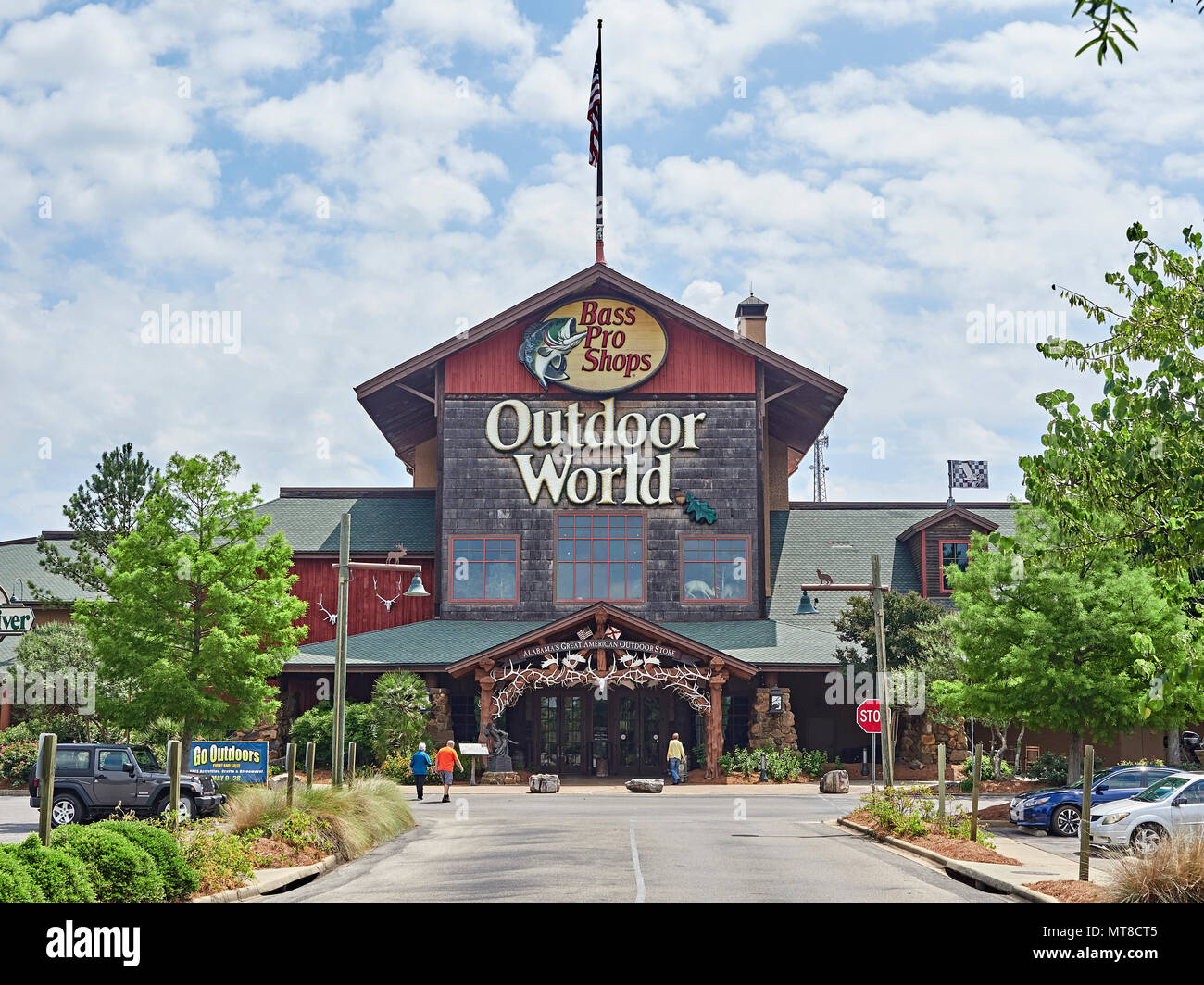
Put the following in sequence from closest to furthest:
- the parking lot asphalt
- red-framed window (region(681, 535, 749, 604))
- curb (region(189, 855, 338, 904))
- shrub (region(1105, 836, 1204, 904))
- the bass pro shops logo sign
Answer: shrub (region(1105, 836, 1204, 904)) → curb (region(189, 855, 338, 904)) → the parking lot asphalt → red-framed window (region(681, 535, 749, 604)) → the bass pro shops logo sign

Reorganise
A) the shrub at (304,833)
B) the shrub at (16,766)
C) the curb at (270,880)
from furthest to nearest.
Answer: the shrub at (16,766) < the shrub at (304,833) < the curb at (270,880)

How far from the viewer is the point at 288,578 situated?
34.9 meters

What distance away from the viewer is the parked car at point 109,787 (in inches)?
1019

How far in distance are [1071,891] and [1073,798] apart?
417 inches

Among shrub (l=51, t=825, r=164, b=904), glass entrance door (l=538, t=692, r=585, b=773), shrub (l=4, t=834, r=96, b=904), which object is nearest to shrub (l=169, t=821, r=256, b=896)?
shrub (l=51, t=825, r=164, b=904)

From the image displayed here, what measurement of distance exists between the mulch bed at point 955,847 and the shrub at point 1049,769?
46.9 feet

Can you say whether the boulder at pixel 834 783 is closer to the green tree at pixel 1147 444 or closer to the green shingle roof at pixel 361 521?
the green shingle roof at pixel 361 521

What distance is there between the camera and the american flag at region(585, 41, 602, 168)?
4850 cm

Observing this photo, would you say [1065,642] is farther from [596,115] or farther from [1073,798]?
[596,115]

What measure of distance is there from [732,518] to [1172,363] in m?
30.8

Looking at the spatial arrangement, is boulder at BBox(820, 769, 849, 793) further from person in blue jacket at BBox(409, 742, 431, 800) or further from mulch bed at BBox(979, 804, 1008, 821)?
person in blue jacket at BBox(409, 742, 431, 800)

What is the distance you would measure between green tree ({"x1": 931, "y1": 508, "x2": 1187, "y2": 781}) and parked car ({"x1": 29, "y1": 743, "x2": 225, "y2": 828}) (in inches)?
671

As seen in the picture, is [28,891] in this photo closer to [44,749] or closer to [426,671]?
[44,749]

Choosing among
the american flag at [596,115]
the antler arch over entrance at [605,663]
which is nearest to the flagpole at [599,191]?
the american flag at [596,115]
